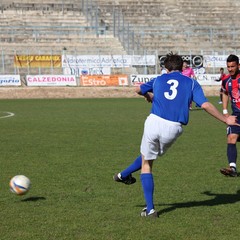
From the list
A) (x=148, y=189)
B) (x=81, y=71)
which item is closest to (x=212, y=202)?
(x=148, y=189)

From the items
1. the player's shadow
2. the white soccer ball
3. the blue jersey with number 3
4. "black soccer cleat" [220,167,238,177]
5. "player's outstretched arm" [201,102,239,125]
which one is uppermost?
the blue jersey with number 3

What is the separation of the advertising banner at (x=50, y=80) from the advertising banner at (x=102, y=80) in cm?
69

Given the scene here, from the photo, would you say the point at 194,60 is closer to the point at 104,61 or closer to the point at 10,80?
the point at 104,61

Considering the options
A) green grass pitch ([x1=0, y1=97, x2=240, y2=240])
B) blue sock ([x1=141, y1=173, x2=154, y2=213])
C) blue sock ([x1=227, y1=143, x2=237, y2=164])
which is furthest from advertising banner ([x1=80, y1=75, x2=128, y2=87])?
blue sock ([x1=141, y1=173, x2=154, y2=213])

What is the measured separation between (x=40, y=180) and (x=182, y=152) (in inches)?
177

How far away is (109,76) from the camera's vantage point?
4047 centimetres

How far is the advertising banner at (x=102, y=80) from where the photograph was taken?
40.0 meters

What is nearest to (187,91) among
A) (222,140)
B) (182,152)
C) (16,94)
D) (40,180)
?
(40,180)

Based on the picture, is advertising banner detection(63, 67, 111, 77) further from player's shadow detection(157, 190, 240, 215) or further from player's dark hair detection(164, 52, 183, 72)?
player's dark hair detection(164, 52, 183, 72)

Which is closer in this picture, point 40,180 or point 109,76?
point 40,180

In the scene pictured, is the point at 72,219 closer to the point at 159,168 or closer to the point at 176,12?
the point at 159,168

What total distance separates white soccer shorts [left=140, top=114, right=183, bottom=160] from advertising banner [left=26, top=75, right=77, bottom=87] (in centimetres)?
3230

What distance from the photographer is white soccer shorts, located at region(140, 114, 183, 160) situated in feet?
23.9

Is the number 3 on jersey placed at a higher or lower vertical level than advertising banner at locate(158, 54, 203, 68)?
higher
